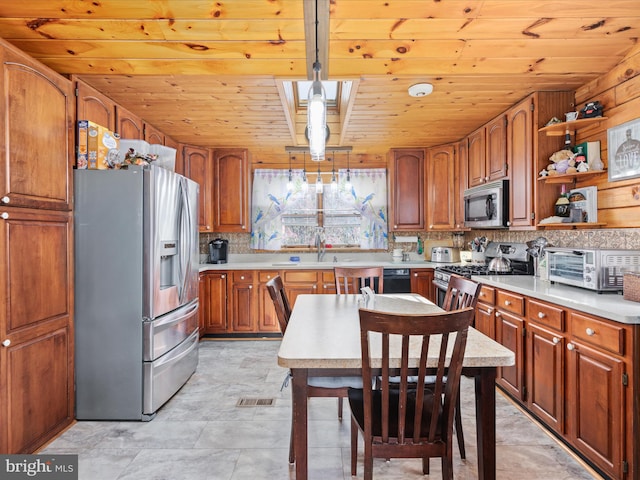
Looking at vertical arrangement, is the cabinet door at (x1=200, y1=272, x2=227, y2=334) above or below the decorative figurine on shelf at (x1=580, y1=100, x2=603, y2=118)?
below

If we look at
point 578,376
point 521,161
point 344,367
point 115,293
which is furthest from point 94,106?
point 578,376

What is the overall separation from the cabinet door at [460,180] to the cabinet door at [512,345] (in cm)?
169

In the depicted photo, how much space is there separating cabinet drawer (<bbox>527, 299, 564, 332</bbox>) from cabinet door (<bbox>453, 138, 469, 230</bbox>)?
76.4 inches

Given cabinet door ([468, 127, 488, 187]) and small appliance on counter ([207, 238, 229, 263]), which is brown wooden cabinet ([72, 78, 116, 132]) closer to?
small appliance on counter ([207, 238, 229, 263])

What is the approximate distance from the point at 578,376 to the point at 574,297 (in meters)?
0.42

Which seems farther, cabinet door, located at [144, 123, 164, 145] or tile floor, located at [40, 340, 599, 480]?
cabinet door, located at [144, 123, 164, 145]

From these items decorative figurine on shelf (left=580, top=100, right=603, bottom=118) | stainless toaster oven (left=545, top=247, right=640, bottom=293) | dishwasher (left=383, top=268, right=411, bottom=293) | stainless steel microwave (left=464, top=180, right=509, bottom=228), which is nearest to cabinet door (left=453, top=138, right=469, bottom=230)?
stainless steel microwave (left=464, top=180, right=509, bottom=228)

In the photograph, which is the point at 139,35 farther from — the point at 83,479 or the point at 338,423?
the point at 338,423

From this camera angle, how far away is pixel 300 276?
4258 mm

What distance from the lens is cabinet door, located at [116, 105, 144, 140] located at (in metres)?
2.90

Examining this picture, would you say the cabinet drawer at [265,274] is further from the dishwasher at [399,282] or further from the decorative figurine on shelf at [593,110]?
the decorative figurine on shelf at [593,110]

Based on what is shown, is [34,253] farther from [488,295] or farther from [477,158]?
[477,158]

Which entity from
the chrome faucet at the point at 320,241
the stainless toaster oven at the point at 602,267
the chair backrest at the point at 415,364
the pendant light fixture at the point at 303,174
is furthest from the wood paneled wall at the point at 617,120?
the chrome faucet at the point at 320,241

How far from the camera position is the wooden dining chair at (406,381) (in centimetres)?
116
